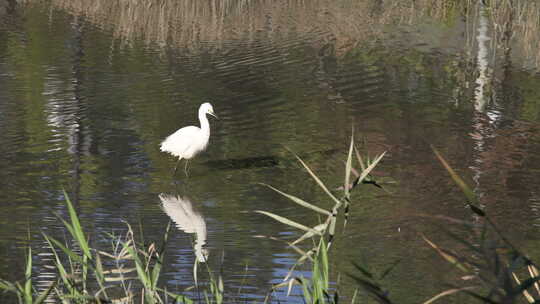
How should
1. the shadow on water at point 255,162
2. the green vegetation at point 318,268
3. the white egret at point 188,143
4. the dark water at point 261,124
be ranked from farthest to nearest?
the shadow on water at point 255,162 < the white egret at point 188,143 < the dark water at point 261,124 < the green vegetation at point 318,268

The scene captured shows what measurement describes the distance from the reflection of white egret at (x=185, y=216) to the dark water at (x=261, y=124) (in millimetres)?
91

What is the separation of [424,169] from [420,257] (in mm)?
2998

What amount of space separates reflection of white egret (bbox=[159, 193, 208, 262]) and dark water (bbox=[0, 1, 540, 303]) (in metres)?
0.09

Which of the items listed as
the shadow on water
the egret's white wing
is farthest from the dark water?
the egret's white wing

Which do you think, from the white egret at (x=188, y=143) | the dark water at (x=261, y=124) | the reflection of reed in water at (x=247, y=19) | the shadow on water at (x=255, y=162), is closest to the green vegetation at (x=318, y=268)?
the dark water at (x=261, y=124)

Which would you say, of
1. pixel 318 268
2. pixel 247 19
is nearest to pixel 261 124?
pixel 247 19

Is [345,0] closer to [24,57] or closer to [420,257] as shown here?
[24,57]

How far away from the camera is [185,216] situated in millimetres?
8492

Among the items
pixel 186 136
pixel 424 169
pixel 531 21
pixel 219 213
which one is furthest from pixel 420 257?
pixel 531 21

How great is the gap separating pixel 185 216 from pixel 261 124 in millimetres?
3985

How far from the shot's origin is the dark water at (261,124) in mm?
7820

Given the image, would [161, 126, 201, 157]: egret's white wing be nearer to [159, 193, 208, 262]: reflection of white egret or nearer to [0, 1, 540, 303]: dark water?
[0, 1, 540, 303]: dark water

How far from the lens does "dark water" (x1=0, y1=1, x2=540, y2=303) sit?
7.82 meters

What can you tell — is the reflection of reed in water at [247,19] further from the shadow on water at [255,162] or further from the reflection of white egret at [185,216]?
the reflection of white egret at [185,216]
